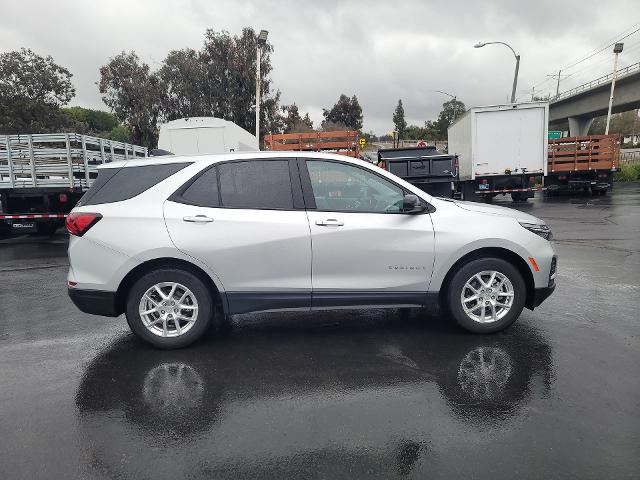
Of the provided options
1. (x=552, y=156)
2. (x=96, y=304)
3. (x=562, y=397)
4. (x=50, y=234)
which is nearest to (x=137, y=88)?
(x=50, y=234)

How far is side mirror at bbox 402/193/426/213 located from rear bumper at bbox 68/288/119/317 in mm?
2674

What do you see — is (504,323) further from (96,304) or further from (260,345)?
(96,304)

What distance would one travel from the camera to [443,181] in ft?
46.4

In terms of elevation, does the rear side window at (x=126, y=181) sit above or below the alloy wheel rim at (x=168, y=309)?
above

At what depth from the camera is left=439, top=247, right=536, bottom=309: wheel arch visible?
4.50 m

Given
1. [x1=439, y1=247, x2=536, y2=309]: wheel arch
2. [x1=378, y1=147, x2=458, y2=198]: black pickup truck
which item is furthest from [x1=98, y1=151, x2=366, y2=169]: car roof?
[x1=378, y1=147, x2=458, y2=198]: black pickup truck

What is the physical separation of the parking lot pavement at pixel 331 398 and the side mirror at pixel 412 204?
120cm

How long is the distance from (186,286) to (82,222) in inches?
42.5

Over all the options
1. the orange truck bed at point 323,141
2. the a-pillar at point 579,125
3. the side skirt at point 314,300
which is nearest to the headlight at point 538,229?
the side skirt at point 314,300

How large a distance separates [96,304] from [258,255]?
1498mm

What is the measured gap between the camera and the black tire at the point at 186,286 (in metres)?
4.26

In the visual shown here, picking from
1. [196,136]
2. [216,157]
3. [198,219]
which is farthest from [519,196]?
[198,219]

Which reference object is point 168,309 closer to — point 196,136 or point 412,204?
point 412,204

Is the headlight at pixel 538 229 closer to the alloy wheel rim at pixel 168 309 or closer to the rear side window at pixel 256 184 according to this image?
the rear side window at pixel 256 184
